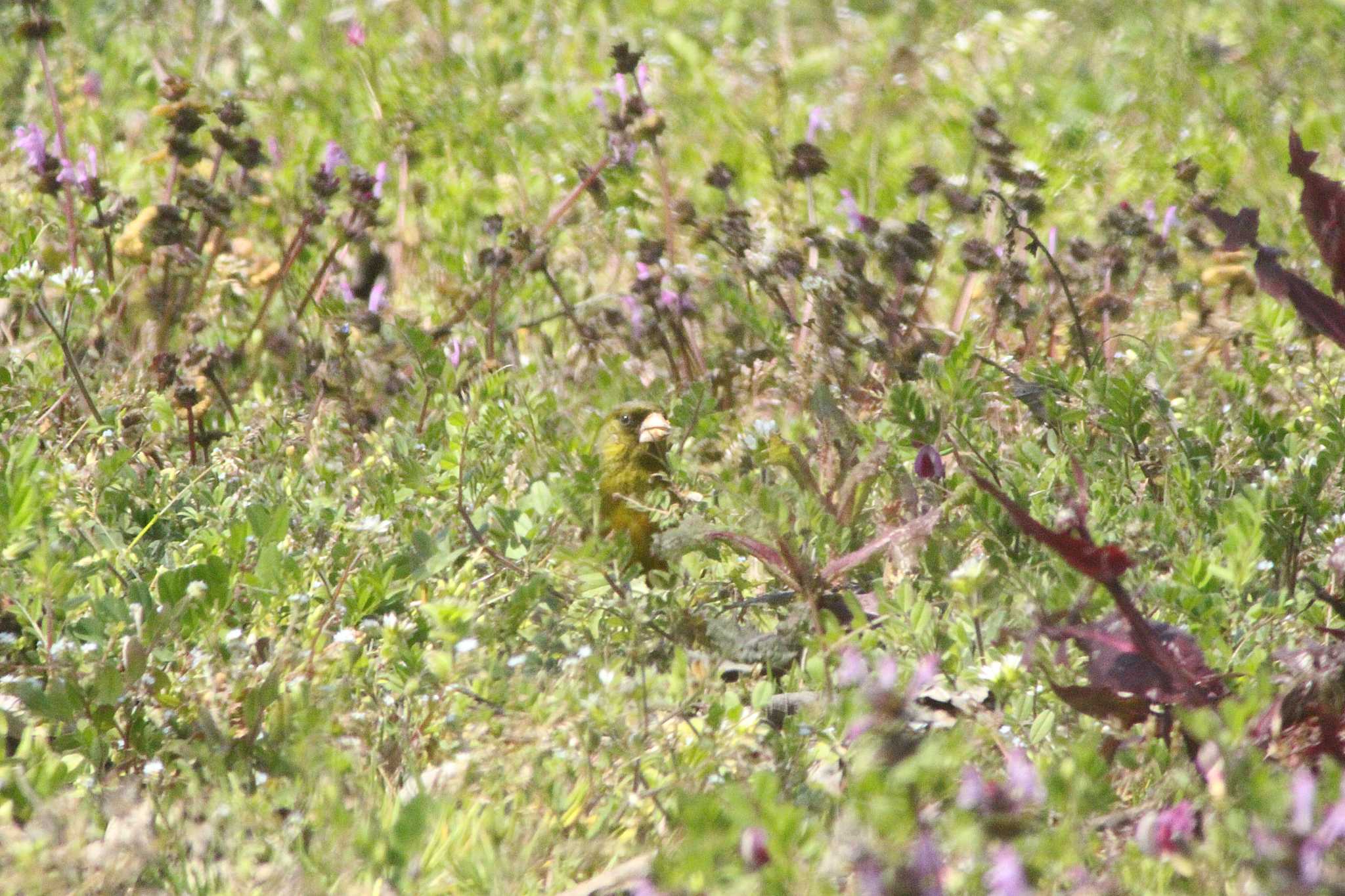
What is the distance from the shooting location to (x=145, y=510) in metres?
3.12

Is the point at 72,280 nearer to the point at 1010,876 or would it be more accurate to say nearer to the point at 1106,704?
the point at 1106,704

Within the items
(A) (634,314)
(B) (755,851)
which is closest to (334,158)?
(A) (634,314)

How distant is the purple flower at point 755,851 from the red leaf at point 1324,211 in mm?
1311

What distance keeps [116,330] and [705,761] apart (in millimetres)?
2359

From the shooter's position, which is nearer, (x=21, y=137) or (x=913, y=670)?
(x=913, y=670)

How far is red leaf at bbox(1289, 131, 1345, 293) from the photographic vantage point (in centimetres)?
239

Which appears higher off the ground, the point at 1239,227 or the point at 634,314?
the point at 1239,227

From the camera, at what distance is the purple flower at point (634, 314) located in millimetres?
3936

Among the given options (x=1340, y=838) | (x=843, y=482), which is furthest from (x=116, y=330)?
(x=1340, y=838)

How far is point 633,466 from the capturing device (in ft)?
10.4

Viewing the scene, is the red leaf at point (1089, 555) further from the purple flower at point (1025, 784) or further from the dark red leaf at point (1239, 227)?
the dark red leaf at point (1239, 227)

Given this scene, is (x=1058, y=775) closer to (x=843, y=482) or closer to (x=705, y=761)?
(x=705, y=761)

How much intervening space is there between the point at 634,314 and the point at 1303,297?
6.21 feet

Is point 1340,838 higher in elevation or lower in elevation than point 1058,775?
lower
